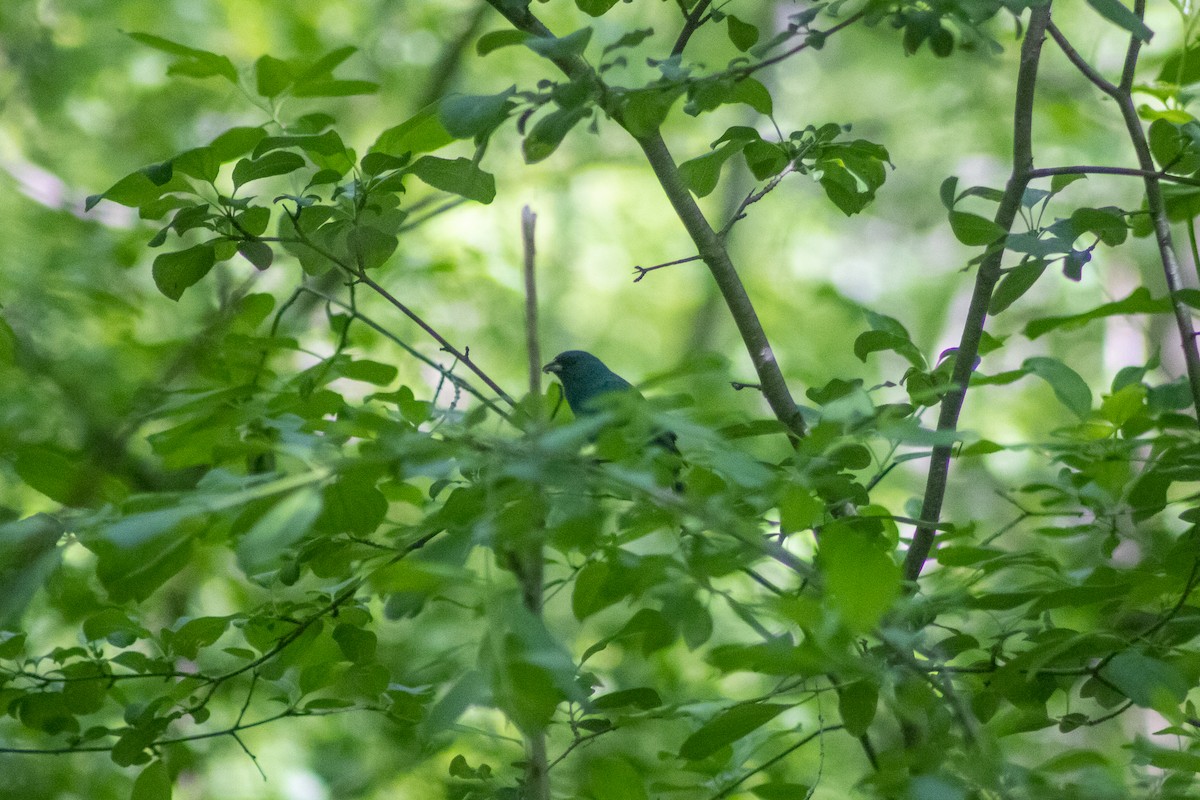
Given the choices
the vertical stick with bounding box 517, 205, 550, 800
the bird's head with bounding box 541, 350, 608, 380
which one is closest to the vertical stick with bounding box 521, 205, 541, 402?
the vertical stick with bounding box 517, 205, 550, 800

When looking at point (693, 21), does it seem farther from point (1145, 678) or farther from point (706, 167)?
point (1145, 678)

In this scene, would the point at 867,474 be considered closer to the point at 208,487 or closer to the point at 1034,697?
the point at 1034,697

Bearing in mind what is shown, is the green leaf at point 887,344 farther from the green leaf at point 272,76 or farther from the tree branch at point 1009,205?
the green leaf at point 272,76

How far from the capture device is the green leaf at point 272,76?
168 centimetres

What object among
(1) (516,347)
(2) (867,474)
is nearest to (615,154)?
(1) (516,347)

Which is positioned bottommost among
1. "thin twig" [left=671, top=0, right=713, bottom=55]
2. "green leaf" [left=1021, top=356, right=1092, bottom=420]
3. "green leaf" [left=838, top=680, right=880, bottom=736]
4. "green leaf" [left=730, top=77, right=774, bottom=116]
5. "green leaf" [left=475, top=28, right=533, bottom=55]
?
"green leaf" [left=838, top=680, right=880, bottom=736]

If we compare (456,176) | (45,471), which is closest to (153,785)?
(45,471)

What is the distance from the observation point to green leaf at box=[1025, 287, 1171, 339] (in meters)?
1.59

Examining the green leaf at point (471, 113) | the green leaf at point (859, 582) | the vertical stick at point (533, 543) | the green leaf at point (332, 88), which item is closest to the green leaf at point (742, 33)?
the green leaf at point (471, 113)

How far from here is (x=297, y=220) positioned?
150cm

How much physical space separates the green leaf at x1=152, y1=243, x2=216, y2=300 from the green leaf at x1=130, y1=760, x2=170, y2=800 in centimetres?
70

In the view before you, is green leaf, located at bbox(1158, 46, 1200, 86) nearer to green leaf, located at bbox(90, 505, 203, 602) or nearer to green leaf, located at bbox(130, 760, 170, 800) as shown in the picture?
green leaf, located at bbox(90, 505, 203, 602)

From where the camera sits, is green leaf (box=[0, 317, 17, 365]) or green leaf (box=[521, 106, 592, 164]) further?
green leaf (box=[0, 317, 17, 365])

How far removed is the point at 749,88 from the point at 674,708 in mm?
905
